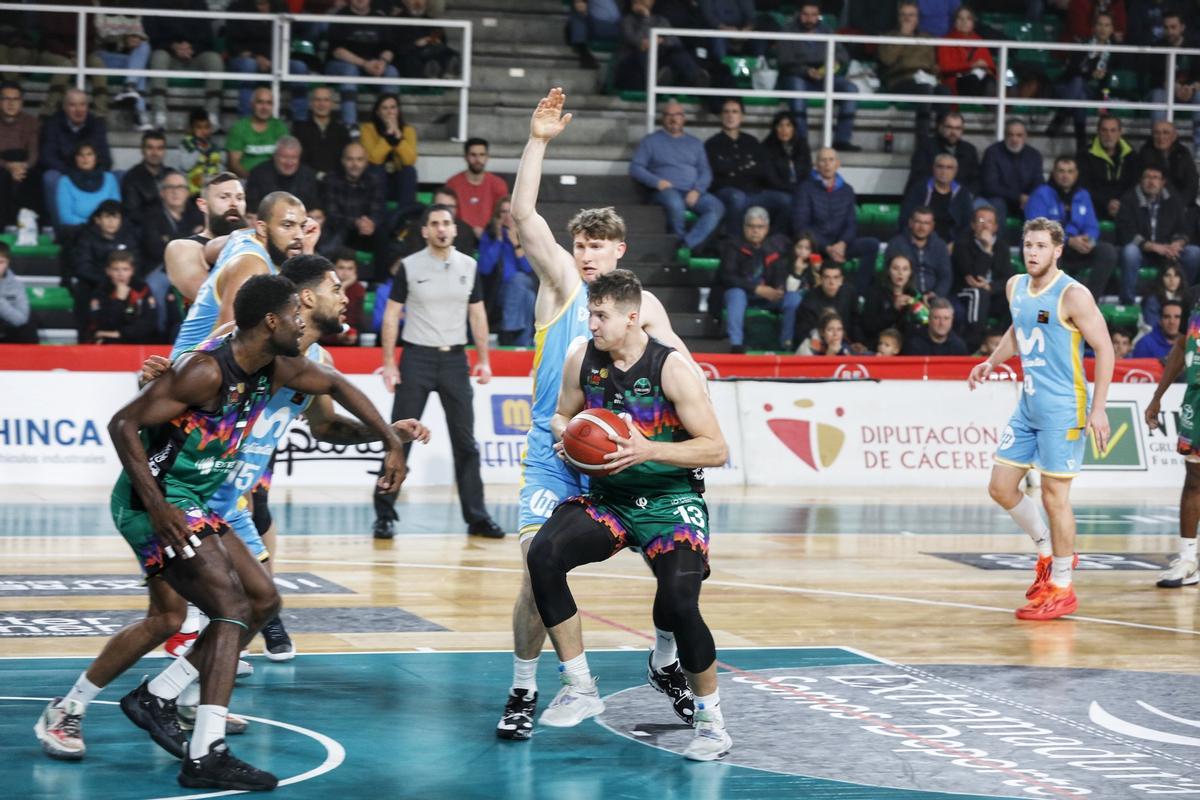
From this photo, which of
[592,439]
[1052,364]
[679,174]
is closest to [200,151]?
[679,174]

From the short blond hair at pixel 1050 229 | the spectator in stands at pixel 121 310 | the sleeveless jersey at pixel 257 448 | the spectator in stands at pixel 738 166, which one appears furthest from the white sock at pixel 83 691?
the spectator in stands at pixel 738 166

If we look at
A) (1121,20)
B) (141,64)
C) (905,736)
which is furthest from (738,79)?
(905,736)

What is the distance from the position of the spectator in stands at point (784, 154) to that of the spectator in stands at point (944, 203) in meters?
1.25

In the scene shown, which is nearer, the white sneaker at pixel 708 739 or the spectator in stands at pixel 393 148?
the white sneaker at pixel 708 739

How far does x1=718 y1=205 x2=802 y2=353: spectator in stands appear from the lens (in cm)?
1905

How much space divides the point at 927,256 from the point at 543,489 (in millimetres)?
12911

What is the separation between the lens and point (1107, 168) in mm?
21812

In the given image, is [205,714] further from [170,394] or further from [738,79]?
[738,79]

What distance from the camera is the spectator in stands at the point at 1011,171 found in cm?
2103

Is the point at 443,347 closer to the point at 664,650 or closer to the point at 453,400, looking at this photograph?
the point at 453,400

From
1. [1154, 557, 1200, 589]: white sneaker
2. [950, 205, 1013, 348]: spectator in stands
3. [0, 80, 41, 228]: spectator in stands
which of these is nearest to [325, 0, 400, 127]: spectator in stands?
[0, 80, 41, 228]: spectator in stands

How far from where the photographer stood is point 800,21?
71.0ft

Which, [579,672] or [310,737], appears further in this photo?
[579,672]

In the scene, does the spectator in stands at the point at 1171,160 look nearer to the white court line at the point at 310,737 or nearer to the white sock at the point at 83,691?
the white court line at the point at 310,737
